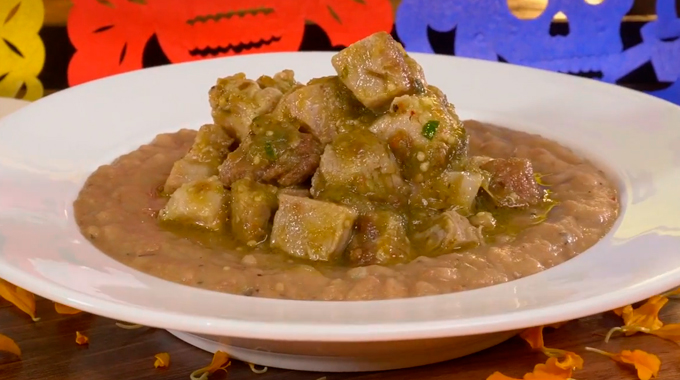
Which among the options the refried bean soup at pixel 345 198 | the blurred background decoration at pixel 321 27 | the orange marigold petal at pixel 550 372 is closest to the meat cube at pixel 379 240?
the refried bean soup at pixel 345 198

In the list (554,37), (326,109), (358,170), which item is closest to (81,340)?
(358,170)

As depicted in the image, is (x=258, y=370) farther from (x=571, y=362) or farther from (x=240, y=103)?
(x=240, y=103)

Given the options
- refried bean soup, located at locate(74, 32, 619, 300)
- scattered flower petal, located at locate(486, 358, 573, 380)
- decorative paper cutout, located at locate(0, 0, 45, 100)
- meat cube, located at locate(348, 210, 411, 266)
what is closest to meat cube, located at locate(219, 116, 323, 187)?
refried bean soup, located at locate(74, 32, 619, 300)

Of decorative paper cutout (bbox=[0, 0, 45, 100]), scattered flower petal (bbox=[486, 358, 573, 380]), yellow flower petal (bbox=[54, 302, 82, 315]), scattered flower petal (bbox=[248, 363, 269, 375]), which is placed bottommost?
decorative paper cutout (bbox=[0, 0, 45, 100])

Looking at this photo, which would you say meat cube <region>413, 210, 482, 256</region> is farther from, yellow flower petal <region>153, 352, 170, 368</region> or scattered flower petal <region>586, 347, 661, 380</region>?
yellow flower petal <region>153, 352, 170, 368</region>

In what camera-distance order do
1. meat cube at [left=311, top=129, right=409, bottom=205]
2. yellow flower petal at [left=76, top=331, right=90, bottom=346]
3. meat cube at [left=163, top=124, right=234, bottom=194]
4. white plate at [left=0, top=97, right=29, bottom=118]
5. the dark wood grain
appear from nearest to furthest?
the dark wood grain → yellow flower petal at [left=76, top=331, right=90, bottom=346] → meat cube at [left=311, top=129, right=409, bottom=205] → meat cube at [left=163, top=124, right=234, bottom=194] → white plate at [left=0, top=97, right=29, bottom=118]

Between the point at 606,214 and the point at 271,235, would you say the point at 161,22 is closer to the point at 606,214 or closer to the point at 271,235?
the point at 271,235

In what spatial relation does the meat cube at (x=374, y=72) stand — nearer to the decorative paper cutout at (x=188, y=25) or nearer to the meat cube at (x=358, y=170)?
the meat cube at (x=358, y=170)
